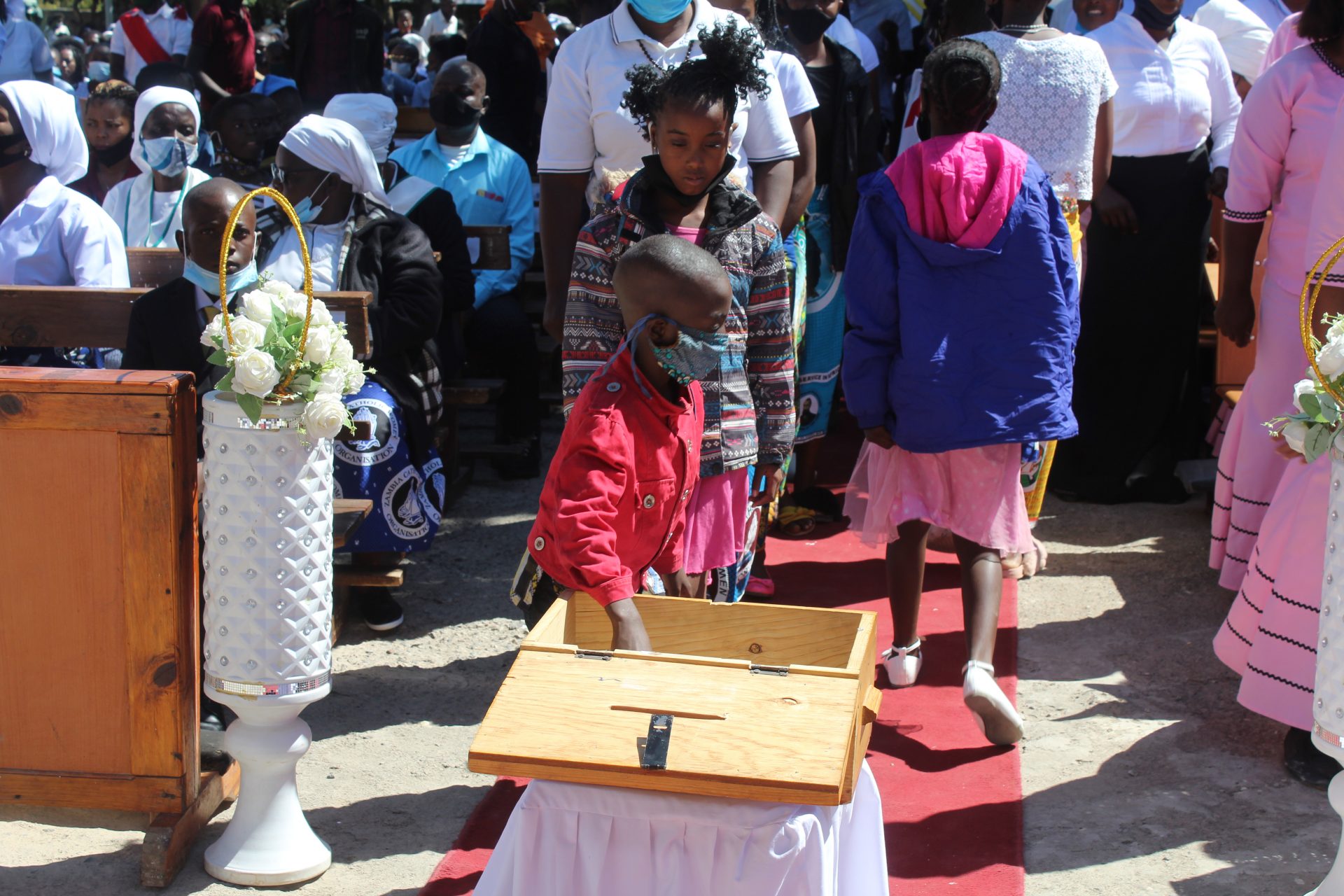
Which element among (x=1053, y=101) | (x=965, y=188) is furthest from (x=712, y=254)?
(x=1053, y=101)

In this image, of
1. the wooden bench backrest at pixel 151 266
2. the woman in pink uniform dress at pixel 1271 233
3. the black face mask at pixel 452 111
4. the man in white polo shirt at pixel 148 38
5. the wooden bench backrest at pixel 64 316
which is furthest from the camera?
the man in white polo shirt at pixel 148 38

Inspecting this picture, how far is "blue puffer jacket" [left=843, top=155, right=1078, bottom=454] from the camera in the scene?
14.1 feet

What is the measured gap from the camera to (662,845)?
271 cm

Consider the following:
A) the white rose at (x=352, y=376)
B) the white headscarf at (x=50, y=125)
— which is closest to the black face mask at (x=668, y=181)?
the white rose at (x=352, y=376)

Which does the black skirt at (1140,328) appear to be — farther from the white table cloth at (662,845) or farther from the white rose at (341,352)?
the white table cloth at (662,845)

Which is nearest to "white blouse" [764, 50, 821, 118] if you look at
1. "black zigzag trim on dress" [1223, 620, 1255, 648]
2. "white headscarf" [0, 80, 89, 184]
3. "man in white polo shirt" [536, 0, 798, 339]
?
"man in white polo shirt" [536, 0, 798, 339]

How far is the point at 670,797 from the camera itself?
268 centimetres

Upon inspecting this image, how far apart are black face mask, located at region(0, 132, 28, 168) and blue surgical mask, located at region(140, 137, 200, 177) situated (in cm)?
129

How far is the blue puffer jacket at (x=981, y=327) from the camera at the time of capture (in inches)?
169

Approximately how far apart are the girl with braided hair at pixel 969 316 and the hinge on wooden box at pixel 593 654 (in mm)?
1687

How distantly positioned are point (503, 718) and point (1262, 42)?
638cm

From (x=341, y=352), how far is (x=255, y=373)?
0.26m

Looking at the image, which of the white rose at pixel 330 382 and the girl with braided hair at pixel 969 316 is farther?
the girl with braided hair at pixel 969 316

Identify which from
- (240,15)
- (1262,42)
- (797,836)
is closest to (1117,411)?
(1262,42)
